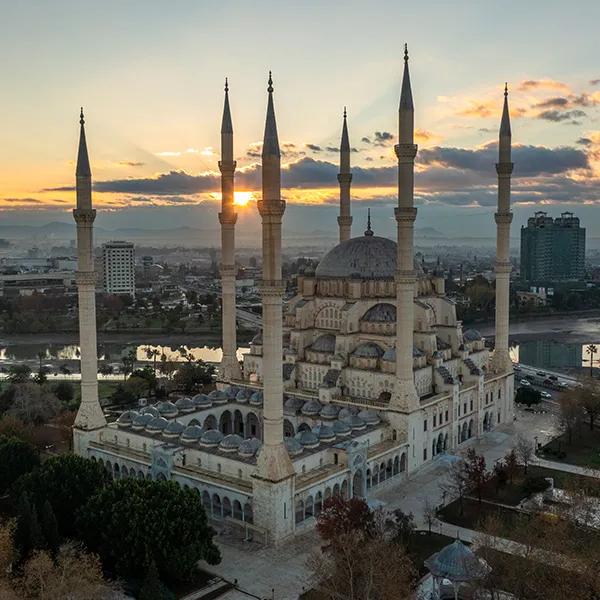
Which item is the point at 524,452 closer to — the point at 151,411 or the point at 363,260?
the point at 363,260

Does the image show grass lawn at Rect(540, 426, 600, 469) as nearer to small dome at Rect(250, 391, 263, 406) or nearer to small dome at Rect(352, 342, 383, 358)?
small dome at Rect(352, 342, 383, 358)

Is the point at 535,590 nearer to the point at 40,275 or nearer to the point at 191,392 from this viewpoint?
the point at 191,392

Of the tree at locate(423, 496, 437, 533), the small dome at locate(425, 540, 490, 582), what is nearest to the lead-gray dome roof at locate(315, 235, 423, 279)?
the tree at locate(423, 496, 437, 533)

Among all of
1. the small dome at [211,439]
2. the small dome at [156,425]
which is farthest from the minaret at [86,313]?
the small dome at [211,439]

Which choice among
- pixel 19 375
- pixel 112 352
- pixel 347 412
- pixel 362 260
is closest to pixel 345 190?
pixel 362 260

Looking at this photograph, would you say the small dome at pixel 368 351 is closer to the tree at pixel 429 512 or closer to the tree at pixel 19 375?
the tree at pixel 429 512

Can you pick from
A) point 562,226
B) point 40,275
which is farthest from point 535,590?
point 562,226
